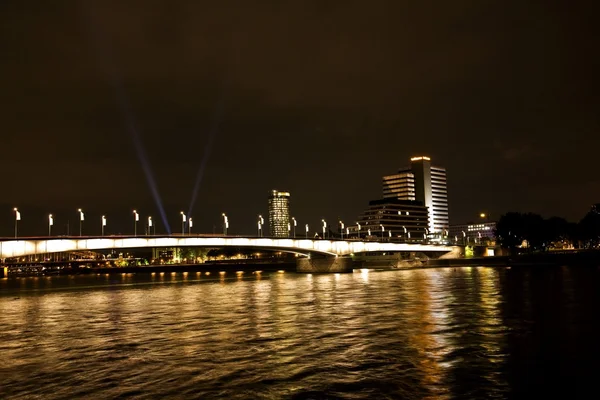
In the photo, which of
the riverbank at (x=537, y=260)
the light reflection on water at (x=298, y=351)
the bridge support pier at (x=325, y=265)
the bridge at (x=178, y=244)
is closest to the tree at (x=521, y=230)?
the riverbank at (x=537, y=260)

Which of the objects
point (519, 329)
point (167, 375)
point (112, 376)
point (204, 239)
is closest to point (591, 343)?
point (519, 329)

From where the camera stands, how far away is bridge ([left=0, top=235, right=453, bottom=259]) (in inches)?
3511

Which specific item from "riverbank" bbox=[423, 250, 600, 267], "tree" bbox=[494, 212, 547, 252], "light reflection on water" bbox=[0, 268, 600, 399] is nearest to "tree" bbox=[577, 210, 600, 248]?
"tree" bbox=[494, 212, 547, 252]

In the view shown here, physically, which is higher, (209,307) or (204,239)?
(204,239)

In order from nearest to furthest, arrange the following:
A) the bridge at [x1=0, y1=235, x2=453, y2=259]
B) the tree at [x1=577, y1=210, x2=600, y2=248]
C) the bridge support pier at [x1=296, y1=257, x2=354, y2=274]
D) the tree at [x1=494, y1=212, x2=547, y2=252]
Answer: the bridge at [x1=0, y1=235, x2=453, y2=259], the bridge support pier at [x1=296, y1=257, x2=354, y2=274], the tree at [x1=494, y1=212, x2=547, y2=252], the tree at [x1=577, y1=210, x2=600, y2=248]

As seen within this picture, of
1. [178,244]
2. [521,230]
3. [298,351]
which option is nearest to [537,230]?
[521,230]

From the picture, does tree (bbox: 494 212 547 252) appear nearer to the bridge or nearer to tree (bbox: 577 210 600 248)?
tree (bbox: 577 210 600 248)

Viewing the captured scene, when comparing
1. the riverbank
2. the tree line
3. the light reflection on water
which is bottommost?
the riverbank

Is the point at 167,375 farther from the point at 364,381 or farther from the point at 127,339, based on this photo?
the point at 127,339

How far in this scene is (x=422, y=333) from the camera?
103ft

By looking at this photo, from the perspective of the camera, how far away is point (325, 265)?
142 m

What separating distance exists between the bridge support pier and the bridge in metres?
1.88

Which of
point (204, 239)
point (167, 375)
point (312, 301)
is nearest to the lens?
point (167, 375)

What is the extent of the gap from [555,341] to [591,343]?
5.31ft
